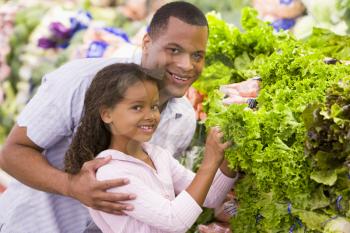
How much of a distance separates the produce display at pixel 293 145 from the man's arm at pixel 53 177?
376mm

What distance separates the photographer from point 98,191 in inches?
78.9

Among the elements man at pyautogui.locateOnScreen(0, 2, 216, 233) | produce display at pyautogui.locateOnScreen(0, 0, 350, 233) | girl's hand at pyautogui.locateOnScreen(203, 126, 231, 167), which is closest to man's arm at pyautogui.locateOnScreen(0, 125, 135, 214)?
man at pyautogui.locateOnScreen(0, 2, 216, 233)

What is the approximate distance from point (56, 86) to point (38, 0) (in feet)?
10.4

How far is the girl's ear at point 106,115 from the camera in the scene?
202 cm

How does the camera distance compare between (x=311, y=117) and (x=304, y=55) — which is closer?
(x=311, y=117)

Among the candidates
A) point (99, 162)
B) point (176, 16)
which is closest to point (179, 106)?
point (176, 16)

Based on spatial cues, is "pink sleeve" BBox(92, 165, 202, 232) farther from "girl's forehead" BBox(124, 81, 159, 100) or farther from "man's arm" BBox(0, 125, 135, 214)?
"girl's forehead" BBox(124, 81, 159, 100)

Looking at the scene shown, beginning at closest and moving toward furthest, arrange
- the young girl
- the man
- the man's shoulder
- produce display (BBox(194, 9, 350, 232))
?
produce display (BBox(194, 9, 350, 232))
the young girl
the man
the man's shoulder

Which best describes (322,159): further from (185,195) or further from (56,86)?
(56,86)

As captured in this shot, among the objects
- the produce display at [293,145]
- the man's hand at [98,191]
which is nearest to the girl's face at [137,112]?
the man's hand at [98,191]

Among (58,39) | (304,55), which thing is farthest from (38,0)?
(304,55)

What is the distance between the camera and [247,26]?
3.01 meters

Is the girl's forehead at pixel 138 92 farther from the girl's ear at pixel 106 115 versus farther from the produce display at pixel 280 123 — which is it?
the produce display at pixel 280 123

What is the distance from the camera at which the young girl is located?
1979mm
